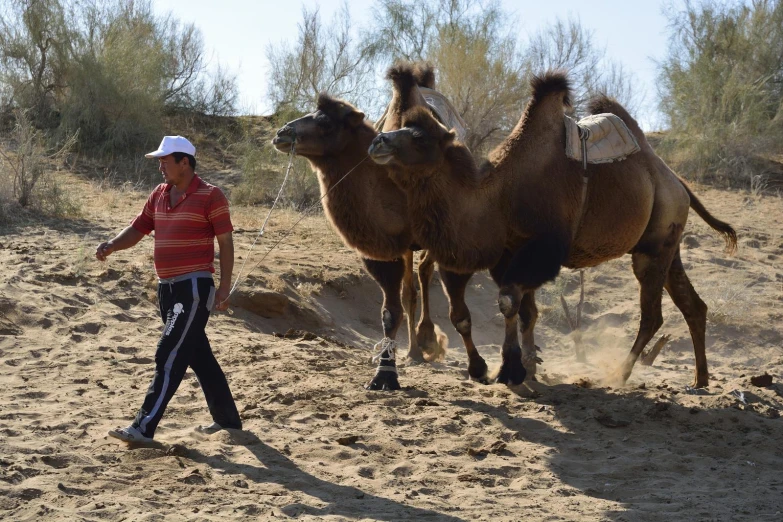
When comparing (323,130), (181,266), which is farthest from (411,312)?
(181,266)

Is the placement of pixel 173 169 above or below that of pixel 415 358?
above

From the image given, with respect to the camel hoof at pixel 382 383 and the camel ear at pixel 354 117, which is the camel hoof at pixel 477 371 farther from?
the camel ear at pixel 354 117

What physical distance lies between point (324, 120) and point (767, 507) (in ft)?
13.5

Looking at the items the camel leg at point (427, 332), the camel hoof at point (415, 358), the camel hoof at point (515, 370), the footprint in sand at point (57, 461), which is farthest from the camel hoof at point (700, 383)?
the footprint in sand at point (57, 461)

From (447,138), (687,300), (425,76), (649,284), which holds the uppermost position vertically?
(425,76)

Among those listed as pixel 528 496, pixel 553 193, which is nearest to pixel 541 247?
pixel 553 193

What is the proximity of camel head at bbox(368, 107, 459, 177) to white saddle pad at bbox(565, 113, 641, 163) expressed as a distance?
A: 1.13 m

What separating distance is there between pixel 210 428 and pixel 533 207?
285cm

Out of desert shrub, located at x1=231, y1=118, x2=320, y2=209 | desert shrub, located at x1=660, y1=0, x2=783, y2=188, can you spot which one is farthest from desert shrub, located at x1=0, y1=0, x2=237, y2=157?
desert shrub, located at x1=660, y1=0, x2=783, y2=188

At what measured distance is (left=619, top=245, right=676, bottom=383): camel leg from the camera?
819cm

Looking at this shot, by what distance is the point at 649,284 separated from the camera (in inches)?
323

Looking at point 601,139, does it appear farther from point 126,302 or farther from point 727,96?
point 727,96

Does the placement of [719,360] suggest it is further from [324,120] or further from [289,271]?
[324,120]

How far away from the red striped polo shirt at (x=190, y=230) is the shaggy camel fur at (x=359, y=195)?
170cm
